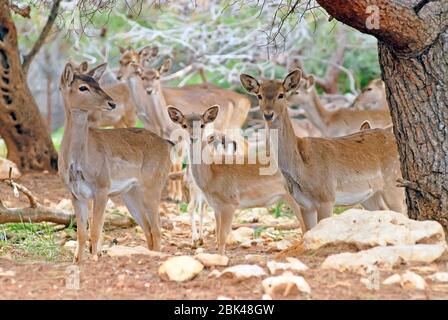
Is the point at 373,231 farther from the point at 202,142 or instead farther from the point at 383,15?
the point at 202,142

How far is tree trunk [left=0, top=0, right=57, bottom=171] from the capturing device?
13.4m

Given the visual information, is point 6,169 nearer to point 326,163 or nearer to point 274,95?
point 274,95

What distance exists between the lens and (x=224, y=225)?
984 cm

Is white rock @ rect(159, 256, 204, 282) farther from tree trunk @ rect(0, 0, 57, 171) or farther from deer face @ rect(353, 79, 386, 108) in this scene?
deer face @ rect(353, 79, 386, 108)

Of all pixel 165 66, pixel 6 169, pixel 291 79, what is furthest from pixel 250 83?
pixel 165 66

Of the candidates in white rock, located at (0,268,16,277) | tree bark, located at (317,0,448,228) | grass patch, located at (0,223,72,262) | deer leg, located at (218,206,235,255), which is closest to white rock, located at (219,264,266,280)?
white rock, located at (0,268,16,277)

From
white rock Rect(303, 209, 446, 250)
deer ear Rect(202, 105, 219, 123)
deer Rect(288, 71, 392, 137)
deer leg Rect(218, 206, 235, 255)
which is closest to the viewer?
white rock Rect(303, 209, 446, 250)

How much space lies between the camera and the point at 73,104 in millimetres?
9211

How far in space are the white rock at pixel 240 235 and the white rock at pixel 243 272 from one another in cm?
385

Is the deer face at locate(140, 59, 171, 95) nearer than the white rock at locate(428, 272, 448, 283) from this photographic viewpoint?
No

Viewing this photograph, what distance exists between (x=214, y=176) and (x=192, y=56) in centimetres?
1083

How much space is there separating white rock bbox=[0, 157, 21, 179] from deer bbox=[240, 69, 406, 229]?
4.57 metres

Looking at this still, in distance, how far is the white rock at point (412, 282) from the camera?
6.11 m

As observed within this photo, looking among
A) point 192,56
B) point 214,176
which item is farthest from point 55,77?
point 214,176
